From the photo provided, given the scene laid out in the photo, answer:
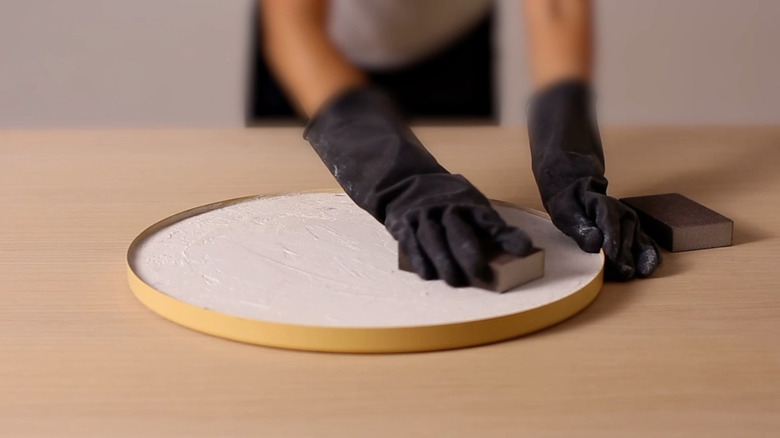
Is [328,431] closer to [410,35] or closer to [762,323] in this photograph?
[762,323]

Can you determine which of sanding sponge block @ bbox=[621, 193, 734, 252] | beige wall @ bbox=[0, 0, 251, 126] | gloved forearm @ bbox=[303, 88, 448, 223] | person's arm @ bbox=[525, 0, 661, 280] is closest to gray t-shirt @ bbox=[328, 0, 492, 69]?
person's arm @ bbox=[525, 0, 661, 280]

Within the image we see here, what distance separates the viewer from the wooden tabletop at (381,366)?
0.61m

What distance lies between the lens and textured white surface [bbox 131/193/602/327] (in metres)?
0.75

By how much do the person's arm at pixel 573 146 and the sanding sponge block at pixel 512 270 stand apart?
0.31 feet

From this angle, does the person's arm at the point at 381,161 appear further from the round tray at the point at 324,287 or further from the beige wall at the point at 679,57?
the beige wall at the point at 679,57

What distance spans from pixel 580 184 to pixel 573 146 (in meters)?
0.10

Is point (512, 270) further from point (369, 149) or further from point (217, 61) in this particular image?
point (217, 61)

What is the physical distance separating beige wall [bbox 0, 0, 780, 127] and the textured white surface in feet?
4.07

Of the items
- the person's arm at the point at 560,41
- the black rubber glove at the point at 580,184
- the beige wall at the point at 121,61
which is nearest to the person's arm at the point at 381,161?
the black rubber glove at the point at 580,184

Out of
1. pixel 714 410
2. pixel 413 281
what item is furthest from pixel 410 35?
pixel 714 410

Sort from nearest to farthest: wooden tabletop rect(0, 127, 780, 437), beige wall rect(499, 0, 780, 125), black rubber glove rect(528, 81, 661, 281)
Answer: wooden tabletop rect(0, 127, 780, 437)
black rubber glove rect(528, 81, 661, 281)
beige wall rect(499, 0, 780, 125)

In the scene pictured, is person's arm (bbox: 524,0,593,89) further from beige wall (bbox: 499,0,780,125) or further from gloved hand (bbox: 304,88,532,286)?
beige wall (bbox: 499,0,780,125)

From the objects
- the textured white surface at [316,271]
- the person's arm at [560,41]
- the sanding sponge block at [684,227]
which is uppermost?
the person's arm at [560,41]

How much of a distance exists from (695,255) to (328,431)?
1.63 feet
